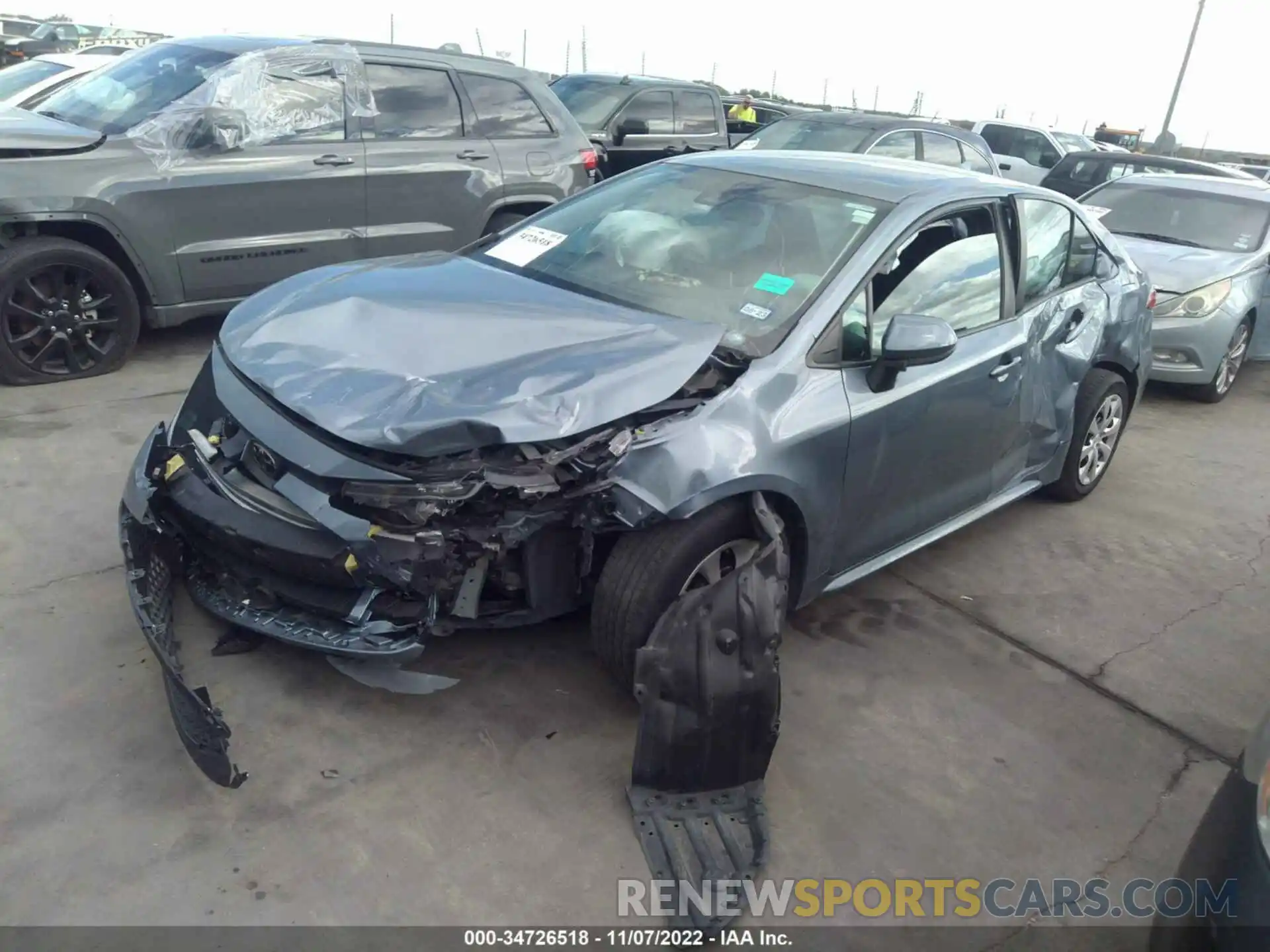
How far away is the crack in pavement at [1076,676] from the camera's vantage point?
3.40 meters

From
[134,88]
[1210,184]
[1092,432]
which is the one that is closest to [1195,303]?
[1210,184]

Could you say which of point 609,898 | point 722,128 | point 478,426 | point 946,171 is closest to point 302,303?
point 478,426

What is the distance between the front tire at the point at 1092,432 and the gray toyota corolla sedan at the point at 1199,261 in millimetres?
1964

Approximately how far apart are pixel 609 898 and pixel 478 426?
1281 millimetres

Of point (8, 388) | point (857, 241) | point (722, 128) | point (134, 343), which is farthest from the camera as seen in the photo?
point (722, 128)

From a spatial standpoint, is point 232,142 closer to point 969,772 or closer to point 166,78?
point 166,78

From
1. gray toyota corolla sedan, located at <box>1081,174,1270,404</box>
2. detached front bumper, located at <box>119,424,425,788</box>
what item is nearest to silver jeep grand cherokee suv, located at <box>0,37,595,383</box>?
detached front bumper, located at <box>119,424,425,788</box>

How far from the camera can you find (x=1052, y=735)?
3375mm

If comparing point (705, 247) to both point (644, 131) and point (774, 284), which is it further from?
point (644, 131)

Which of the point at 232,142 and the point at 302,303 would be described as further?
the point at 232,142

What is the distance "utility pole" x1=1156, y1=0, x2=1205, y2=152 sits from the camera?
84.4 ft

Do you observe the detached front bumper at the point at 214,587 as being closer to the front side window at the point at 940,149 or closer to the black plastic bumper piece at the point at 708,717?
the black plastic bumper piece at the point at 708,717

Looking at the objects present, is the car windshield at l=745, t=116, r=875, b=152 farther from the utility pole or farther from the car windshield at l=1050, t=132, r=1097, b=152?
the utility pole

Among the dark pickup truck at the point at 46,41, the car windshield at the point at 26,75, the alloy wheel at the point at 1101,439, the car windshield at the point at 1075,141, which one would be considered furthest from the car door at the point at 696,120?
the car windshield at the point at 1075,141
